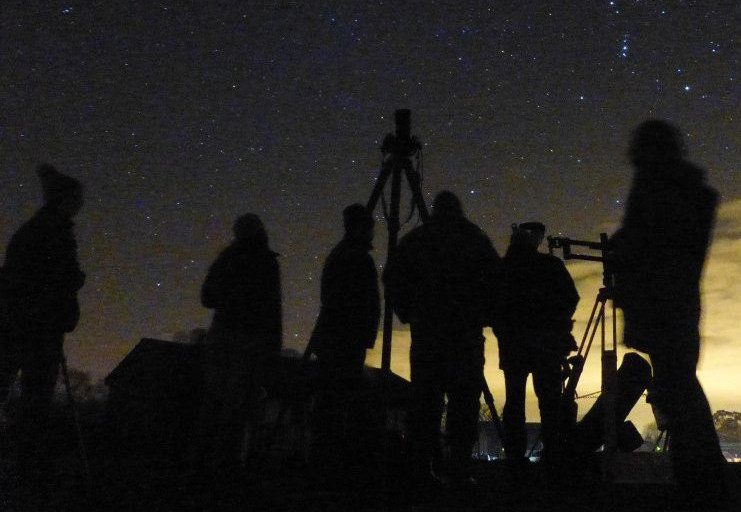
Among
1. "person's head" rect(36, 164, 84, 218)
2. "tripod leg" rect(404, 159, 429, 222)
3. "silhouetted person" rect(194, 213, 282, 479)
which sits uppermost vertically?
"tripod leg" rect(404, 159, 429, 222)

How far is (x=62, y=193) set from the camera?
397 cm

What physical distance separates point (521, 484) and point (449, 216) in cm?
172

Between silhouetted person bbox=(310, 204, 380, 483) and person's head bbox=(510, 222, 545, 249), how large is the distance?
3.46 ft

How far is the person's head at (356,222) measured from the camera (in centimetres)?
461

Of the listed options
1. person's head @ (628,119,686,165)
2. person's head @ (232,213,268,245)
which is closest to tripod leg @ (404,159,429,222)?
person's head @ (232,213,268,245)

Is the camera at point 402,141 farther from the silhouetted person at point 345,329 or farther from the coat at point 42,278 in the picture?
the coat at point 42,278

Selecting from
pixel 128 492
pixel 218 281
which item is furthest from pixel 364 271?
pixel 128 492

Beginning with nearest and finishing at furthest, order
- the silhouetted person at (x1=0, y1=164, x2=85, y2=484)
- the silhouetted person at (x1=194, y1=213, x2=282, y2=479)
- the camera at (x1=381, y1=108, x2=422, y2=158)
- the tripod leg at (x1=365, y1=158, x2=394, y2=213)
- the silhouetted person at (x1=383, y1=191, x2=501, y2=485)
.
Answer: the silhouetted person at (x1=0, y1=164, x2=85, y2=484) < the silhouetted person at (x1=383, y1=191, x2=501, y2=485) < the silhouetted person at (x1=194, y1=213, x2=282, y2=479) < the tripod leg at (x1=365, y1=158, x2=394, y2=213) < the camera at (x1=381, y1=108, x2=422, y2=158)

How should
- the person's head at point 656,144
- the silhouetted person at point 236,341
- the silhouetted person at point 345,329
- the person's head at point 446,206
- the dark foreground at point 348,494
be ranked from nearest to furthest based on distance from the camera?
the dark foreground at point 348,494, the person's head at point 656,144, the person's head at point 446,206, the silhouetted person at point 345,329, the silhouetted person at point 236,341

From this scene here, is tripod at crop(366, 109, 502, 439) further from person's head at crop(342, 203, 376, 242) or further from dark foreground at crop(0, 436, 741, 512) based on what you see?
dark foreground at crop(0, 436, 741, 512)

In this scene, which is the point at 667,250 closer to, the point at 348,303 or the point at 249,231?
the point at 348,303

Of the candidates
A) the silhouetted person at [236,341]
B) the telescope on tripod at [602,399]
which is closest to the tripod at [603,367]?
the telescope on tripod at [602,399]

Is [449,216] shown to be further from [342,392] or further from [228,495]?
[228,495]

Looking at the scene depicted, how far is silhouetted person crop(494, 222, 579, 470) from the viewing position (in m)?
4.34
